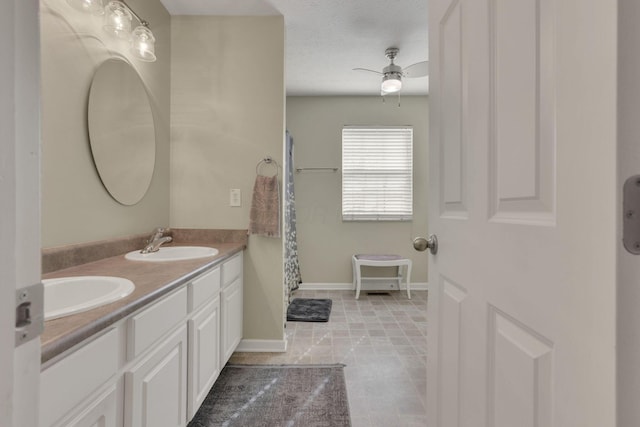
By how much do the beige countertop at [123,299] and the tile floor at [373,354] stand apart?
1.05 meters

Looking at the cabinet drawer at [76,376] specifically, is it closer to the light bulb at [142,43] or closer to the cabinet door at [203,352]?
the cabinet door at [203,352]

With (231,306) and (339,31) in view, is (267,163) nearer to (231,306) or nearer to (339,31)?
(231,306)

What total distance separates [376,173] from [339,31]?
1.89m

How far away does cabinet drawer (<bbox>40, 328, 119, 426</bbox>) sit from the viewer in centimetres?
63

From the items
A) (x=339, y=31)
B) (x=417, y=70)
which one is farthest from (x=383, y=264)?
(x=339, y=31)

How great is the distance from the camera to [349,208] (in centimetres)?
400

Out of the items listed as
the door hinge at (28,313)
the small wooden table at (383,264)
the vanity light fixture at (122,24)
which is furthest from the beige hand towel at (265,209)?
the door hinge at (28,313)

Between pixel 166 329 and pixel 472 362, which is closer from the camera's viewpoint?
pixel 472 362

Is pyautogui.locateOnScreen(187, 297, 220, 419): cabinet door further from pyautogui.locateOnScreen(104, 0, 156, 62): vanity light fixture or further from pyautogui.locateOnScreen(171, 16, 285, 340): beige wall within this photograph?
pyautogui.locateOnScreen(104, 0, 156, 62): vanity light fixture

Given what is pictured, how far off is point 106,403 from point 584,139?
3.86 feet

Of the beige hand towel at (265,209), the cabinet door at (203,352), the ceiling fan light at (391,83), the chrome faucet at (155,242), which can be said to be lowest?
the cabinet door at (203,352)

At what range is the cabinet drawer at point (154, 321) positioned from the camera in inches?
36.2
